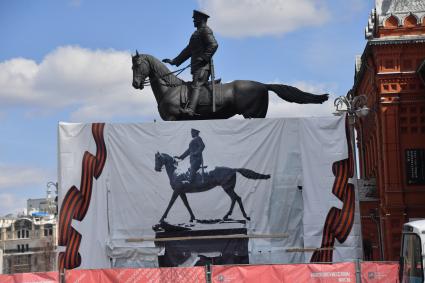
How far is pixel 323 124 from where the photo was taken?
74.9ft

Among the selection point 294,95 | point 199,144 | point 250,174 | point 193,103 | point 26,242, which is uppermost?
point 294,95

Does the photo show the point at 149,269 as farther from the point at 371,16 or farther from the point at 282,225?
the point at 371,16

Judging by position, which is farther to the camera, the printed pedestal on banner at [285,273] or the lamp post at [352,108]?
the lamp post at [352,108]

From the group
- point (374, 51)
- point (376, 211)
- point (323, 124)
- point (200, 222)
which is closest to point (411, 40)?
point (374, 51)

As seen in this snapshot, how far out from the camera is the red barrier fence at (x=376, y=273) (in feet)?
68.0

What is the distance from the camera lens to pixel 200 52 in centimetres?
2383

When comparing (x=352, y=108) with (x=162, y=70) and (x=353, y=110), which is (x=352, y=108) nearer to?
(x=353, y=110)

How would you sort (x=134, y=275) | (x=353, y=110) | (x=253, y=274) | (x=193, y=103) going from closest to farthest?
(x=253, y=274), (x=134, y=275), (x=193, y=103), (x=353, y=110)

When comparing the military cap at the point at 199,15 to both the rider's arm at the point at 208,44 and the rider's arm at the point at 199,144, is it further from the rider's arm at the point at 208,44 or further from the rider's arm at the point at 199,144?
the rider's arm at the point at 199,144

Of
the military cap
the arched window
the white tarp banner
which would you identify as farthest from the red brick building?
the military cap

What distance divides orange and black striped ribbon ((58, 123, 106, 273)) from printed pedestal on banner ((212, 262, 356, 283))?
3946mm

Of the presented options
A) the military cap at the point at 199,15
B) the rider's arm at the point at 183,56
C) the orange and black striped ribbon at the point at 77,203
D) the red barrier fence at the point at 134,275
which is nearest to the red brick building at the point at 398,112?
the military cap at the point at 199,15

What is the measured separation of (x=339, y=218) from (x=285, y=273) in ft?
8.35

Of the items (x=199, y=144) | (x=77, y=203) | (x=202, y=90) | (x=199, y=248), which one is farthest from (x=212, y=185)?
(x=77, y=203)
